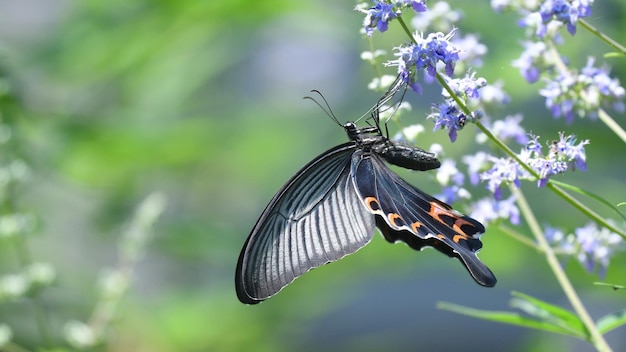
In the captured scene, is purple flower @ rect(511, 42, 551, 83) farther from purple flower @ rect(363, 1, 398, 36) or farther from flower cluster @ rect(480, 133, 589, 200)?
purple flower @ rect(363, 1, 398, 36)

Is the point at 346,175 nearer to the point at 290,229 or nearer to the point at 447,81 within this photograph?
the point at 290,229

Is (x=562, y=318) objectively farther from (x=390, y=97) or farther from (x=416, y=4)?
(x=416, y=4)

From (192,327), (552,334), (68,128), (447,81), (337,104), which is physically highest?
(337,104)

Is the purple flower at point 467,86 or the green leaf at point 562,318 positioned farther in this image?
the green leaf at point 562,318

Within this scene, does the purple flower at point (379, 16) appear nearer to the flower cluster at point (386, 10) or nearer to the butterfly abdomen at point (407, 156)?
the flower cluster at point (386, 10)

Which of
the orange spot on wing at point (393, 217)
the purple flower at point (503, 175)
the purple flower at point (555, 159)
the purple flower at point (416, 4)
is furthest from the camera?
the orange spot on wing at point (393, 217)

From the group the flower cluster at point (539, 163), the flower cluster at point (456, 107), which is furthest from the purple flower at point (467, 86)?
the flower cluster at point (539, 163)

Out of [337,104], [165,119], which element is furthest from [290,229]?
[337,104]
